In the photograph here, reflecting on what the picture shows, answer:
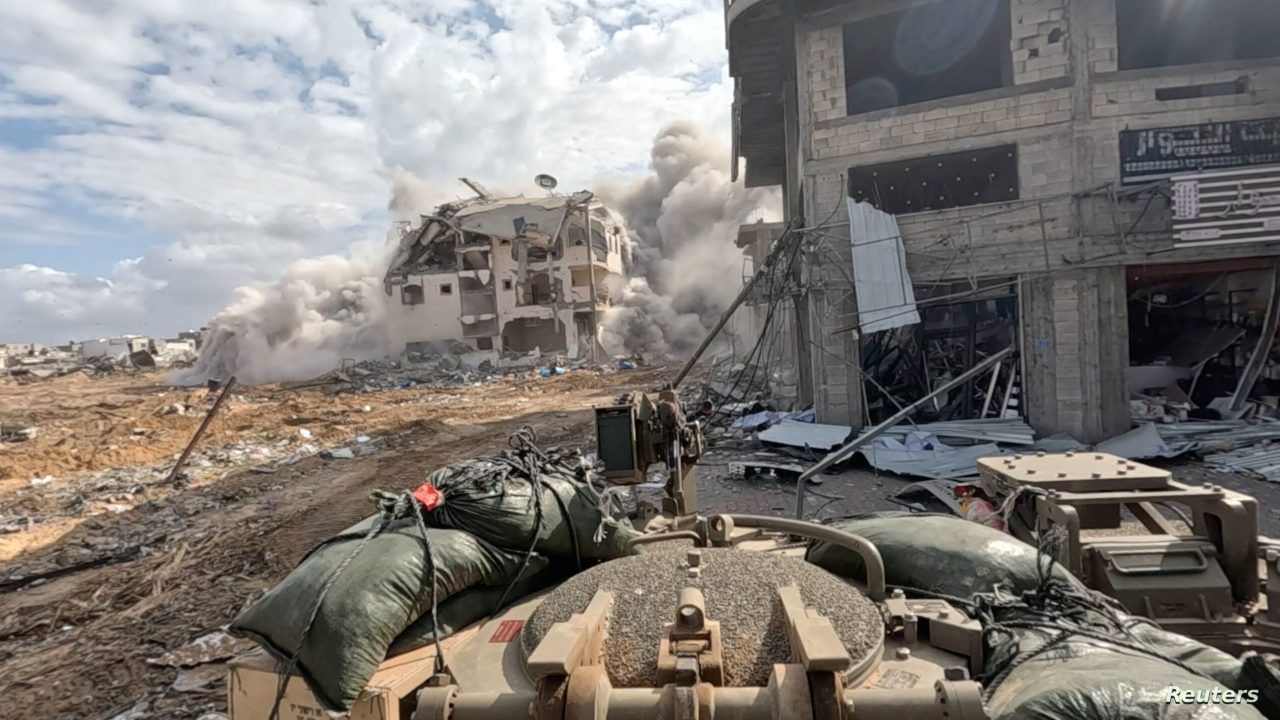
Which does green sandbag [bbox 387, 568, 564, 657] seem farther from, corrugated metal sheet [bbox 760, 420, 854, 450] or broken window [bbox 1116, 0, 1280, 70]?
broken window [bbox 1116, 0, 1280, 70]

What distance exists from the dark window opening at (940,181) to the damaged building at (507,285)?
2472cm

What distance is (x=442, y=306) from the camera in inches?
1391

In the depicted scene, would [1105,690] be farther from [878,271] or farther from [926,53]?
[926,53]

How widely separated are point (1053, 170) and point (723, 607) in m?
10.8

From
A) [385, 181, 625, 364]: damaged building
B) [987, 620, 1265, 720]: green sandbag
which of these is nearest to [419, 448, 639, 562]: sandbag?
[987, 620, 1265, 720]: green sandbag

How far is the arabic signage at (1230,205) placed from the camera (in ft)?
31.5

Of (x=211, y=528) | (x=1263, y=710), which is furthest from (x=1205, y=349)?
(x=211, y=528)

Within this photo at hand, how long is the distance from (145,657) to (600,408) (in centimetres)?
428

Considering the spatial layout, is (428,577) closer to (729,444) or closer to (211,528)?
(211,528)

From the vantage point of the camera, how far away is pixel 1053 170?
33.1 feet

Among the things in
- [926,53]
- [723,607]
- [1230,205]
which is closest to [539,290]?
[926,53]

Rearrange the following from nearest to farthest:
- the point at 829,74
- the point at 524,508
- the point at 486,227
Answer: the point at 524,508, the point at 829,74, the point at 486,227

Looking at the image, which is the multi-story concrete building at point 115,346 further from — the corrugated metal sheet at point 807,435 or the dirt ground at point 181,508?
the corrugated metal sheet at point 807,435

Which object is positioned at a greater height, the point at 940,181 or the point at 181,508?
the point at 940,181
